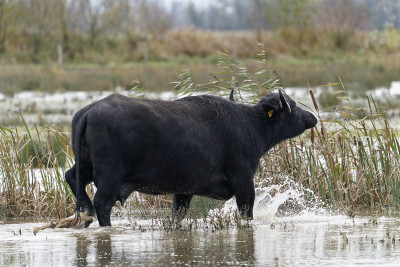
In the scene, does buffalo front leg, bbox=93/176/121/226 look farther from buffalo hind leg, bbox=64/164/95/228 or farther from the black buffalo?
buffalo hind leg, bbox=64/164/95/228

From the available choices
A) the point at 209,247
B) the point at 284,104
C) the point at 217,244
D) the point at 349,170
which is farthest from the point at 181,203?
the point at 349,170

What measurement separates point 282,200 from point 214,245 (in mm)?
2858

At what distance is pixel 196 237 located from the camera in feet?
23.0

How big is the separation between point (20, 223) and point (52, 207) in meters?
0.54

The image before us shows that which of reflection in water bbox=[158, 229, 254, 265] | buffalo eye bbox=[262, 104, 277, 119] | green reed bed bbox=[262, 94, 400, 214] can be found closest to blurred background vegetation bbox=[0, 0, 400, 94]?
green reed bed bbox=[262, 94, 400, 214]

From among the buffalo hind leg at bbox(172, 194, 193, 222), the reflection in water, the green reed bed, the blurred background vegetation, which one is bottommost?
the reflection in water

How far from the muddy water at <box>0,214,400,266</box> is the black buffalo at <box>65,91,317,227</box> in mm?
446

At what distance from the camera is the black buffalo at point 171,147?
7.07 m

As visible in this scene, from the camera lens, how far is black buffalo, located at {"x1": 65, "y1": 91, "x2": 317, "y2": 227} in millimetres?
7074

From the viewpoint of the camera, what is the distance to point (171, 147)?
24.1 ft

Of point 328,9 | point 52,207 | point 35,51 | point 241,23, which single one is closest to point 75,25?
point 35,51

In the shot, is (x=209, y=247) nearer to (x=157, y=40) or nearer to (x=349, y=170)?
(x=349, y=170)

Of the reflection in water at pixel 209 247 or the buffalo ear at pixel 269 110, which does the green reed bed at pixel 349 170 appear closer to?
the buffalo ear at pixel 269 110

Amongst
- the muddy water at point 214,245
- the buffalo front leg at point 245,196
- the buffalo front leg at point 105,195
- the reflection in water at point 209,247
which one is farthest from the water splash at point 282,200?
the buffalo front leg at point 105,195
